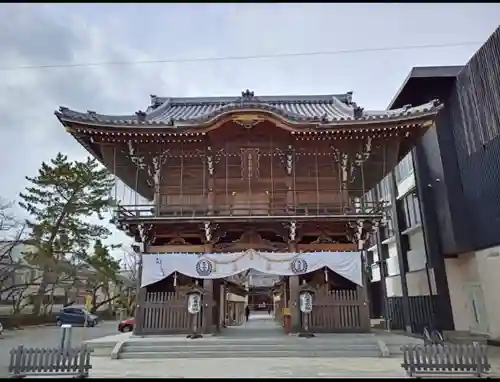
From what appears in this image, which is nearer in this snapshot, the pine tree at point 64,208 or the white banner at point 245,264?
the white banner at point 245,264

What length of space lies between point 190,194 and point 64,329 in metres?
6.39

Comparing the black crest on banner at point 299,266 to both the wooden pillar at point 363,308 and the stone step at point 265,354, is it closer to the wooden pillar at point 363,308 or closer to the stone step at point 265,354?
the wooden pillar at point 363,308

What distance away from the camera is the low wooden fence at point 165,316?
40.1 ft

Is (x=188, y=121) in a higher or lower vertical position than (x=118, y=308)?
higher


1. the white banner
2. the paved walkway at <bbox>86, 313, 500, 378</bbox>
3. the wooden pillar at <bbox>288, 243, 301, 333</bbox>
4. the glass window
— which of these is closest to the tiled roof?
the white banner

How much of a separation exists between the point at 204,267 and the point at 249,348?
121 inches

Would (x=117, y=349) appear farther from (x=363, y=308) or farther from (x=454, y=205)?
(x=454, y=205)

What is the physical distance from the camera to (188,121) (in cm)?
1275

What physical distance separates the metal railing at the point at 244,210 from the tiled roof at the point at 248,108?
2.93 meters

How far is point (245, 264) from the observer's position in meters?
12.6

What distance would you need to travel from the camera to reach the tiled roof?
12.5 meters

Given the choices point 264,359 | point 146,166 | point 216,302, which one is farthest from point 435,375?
point 146,166

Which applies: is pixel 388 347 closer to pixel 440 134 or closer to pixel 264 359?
pixel 264 359

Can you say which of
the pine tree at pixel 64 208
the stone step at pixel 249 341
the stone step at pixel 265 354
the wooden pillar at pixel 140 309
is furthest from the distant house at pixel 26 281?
the stone step at pixel 265 354
